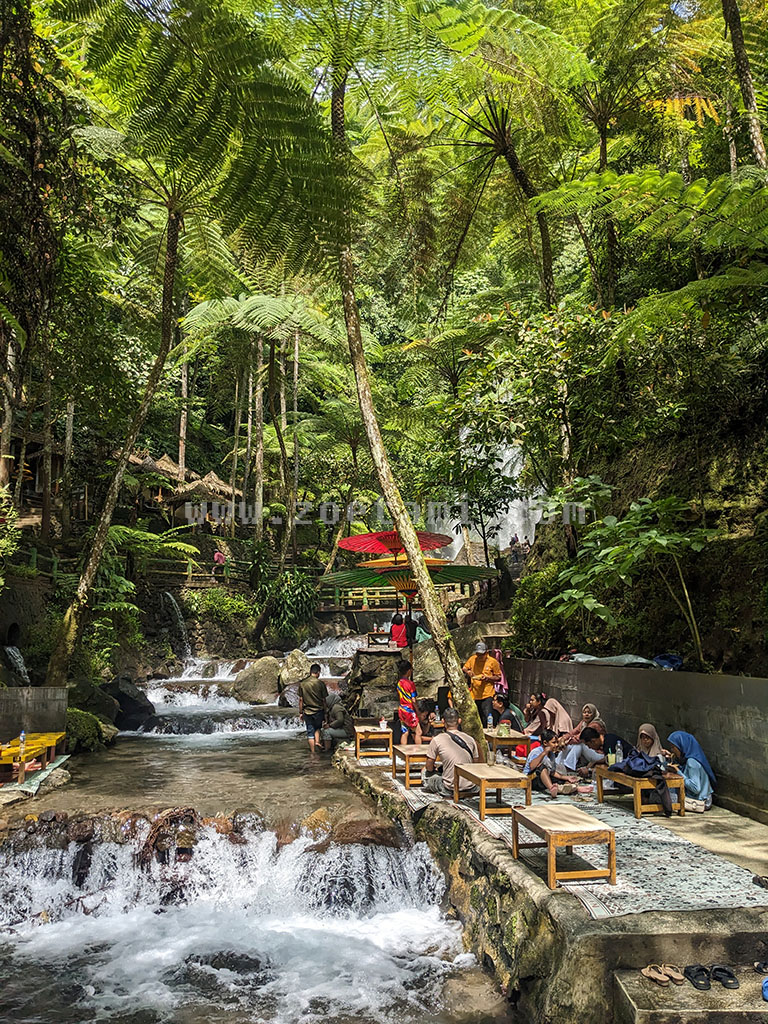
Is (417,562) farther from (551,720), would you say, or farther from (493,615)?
(493,615)

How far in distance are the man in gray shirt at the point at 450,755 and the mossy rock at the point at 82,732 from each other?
20.8ft

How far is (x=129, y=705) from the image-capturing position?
1434 cm

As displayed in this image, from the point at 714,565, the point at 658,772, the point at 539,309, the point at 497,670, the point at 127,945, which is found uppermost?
the point at 539,309

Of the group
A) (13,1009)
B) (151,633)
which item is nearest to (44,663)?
(151,633)

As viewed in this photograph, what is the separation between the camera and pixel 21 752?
8359mm

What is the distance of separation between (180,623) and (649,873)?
17670mm

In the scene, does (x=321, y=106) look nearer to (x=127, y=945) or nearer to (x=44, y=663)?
(x=127, y=945)

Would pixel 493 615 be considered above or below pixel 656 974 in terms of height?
above

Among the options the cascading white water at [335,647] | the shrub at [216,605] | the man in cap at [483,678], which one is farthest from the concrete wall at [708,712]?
the shrub at [216,605]

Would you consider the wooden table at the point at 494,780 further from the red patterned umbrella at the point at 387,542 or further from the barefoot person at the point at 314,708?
the barefoot person at the point at 314,708

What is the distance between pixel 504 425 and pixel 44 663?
9092mm

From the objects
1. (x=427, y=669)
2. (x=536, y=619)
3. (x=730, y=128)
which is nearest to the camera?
(x=730, y=128)

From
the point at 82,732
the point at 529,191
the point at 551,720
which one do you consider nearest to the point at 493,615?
the point at 551,720

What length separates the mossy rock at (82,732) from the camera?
11037 mm
